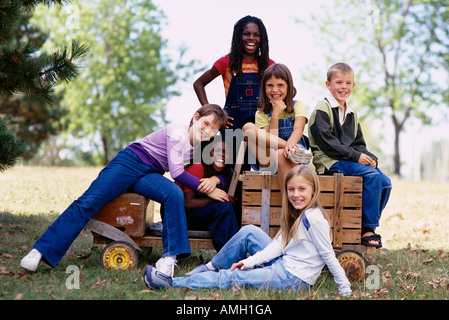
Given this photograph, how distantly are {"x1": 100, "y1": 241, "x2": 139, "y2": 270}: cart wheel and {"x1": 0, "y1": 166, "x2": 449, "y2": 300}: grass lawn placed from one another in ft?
0.30

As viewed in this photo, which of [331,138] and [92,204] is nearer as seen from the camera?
[92,204]

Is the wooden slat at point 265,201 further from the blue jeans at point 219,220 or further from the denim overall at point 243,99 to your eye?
the denim overall at point 243,99

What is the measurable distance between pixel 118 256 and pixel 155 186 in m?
0.65

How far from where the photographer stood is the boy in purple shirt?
12.1ft

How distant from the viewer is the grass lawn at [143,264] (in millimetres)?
3230

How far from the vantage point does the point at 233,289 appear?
328cm

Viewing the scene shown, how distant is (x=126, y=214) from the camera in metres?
3.93

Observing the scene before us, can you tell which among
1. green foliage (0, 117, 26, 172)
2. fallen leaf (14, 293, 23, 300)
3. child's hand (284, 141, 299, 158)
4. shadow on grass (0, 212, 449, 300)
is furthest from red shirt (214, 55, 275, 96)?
fallen leaf (14, 293, 23, 300)

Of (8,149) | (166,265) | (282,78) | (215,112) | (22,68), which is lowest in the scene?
(166,265)

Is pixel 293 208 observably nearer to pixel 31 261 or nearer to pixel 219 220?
pixel 219 220

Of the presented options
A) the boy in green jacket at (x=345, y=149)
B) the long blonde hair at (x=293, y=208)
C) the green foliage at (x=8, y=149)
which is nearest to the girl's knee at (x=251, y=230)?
the long blonde hair at (x=293, y=208)

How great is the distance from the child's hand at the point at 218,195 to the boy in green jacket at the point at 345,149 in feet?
2.82

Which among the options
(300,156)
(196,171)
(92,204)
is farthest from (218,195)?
(92,204)

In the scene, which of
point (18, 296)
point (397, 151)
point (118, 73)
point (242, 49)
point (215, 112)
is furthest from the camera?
point (118, 73)
